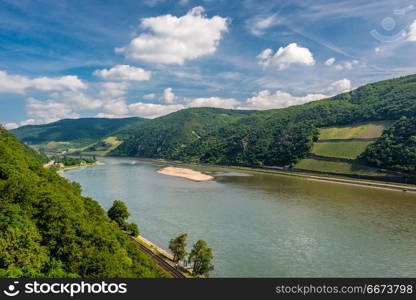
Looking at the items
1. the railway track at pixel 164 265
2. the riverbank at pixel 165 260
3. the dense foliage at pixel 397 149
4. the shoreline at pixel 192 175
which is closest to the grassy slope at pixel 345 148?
the dense foliage at pixel 397 149

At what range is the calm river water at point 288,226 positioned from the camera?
37938 millimetres

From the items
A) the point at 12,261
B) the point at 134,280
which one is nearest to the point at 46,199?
the point at 12,261

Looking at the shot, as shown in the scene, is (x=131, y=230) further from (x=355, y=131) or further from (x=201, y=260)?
(x=355, y=131)

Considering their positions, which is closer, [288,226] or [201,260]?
[201,260]

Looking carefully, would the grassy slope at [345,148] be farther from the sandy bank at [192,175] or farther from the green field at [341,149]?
the sandy bank at [192,175]

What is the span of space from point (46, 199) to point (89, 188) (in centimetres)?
7601

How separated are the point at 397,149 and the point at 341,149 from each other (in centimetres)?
2881

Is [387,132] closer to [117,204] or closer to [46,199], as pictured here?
[117,204]

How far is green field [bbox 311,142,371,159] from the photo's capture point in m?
136

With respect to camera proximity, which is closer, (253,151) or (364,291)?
(364,291)

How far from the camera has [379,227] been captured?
54.1 meters

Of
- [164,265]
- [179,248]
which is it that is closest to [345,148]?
[179,248]

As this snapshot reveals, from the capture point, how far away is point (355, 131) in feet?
528

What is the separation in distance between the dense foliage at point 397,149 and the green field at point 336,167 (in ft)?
14.0
